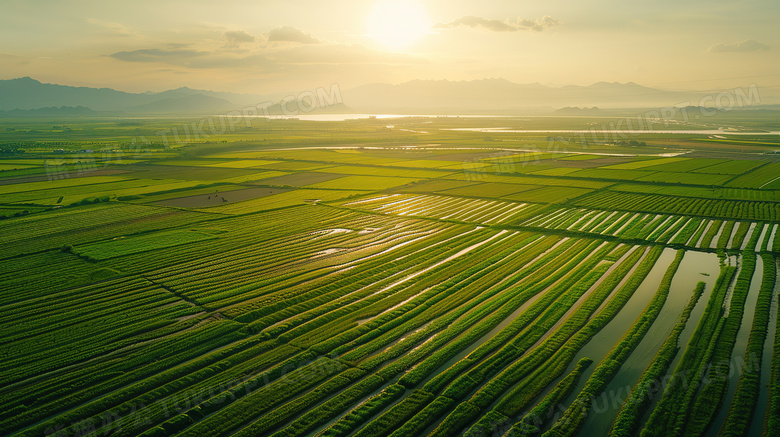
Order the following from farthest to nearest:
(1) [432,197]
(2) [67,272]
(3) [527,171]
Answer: (3) [527,171] → (1) [432,197] → (2) [67,272]

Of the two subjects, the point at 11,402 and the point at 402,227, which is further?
the point at 402,227

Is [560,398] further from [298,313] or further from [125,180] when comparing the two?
[125,180]

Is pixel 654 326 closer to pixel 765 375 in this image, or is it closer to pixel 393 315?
pixel 765 375

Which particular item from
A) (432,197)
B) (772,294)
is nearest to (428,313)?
(772,294)

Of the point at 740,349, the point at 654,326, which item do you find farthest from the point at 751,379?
the point at 654,326

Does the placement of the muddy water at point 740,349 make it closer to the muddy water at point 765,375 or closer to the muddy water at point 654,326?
the muddy water at point 765,375

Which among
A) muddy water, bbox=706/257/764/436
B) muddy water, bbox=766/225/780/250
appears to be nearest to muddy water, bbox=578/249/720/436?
muddy water, bbox=706/257/764/436
